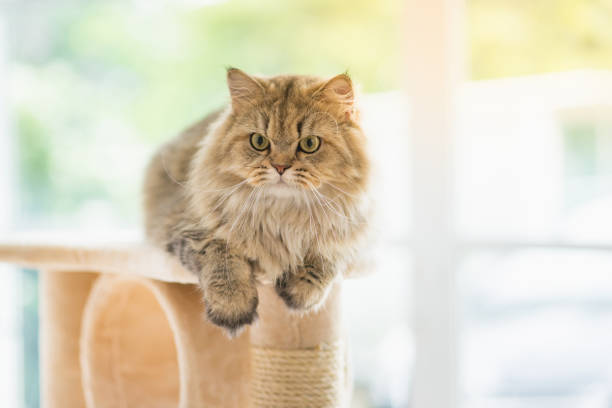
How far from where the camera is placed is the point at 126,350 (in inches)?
62.8

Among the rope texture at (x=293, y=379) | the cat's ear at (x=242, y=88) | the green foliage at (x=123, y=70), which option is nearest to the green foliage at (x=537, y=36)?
the green foliage at (x=123, y=70)

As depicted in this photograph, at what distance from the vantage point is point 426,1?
2303mm

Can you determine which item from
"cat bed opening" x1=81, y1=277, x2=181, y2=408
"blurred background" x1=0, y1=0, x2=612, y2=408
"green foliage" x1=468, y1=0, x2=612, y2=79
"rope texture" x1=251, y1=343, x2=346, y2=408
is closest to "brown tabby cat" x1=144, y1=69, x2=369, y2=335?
"rope texture" x1=251, y1=343, x2=346, y2=408

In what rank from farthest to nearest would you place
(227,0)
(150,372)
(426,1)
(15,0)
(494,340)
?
1. (15,0)
2. (227,0)
3. (494,340)
4. (426,1)
5. (150,372)

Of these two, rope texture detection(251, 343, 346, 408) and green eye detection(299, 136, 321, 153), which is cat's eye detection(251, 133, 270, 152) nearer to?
green eye detection(299, 136, 321, 153)

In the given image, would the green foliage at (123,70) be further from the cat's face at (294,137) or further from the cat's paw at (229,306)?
the cat's paw at (229,306)

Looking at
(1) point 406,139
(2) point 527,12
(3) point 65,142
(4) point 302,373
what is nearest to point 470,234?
(1) point 406,139

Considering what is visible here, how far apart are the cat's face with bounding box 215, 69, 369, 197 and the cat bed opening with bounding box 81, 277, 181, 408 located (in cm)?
50

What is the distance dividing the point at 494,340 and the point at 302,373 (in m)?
1.53

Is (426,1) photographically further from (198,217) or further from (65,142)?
(65,142)

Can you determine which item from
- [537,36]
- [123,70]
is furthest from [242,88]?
[123,70]

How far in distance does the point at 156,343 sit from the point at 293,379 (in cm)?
55

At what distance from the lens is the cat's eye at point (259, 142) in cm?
120

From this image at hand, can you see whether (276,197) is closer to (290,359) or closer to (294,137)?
(294,137)
